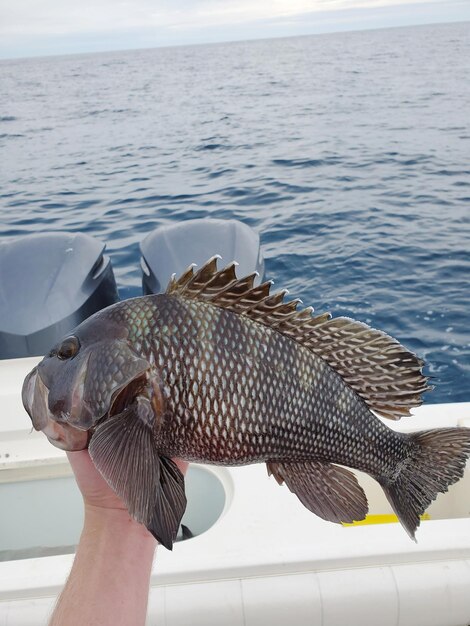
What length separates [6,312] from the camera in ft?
13.9

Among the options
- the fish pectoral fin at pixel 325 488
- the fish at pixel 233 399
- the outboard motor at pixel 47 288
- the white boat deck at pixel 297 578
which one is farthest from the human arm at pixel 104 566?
the outboard motor at pixel 47 288

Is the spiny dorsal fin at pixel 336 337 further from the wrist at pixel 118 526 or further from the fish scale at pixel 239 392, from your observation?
the wrist at pixel 118 526

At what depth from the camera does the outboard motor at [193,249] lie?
4.71 meters

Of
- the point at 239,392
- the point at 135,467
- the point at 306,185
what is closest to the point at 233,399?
the point at 239,392

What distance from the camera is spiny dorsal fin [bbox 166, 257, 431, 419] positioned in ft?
5.45

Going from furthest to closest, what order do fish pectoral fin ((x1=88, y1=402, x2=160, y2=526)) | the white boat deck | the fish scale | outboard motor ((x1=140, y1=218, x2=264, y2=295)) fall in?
outboard motor ((x1=140, y1=218, x2=264, y2=295)), the white boat deck, the fish scale, fish pectoral fin ((x1=88, y1=402, x2=160, y2=526))

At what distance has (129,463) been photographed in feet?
4.78

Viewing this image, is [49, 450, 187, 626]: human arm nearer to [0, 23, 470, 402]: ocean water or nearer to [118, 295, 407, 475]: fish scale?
[118, 295, 407, 475]: fish scale

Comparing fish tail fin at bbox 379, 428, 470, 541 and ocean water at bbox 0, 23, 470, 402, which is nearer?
fish tail fin at bbox 379, 428, 470, 541

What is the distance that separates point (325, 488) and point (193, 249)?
324 centimetres

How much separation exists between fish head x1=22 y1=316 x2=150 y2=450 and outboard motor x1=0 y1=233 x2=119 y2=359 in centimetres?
268

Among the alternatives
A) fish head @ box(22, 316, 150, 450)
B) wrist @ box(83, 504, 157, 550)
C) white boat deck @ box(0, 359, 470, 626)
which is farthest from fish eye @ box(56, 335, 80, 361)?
white boat deck @ box(0, 359, 470, 626)

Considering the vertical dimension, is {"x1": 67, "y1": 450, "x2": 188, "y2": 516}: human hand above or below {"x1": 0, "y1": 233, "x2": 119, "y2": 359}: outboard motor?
above

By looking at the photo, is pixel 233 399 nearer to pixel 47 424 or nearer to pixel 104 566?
pixel 47 424
